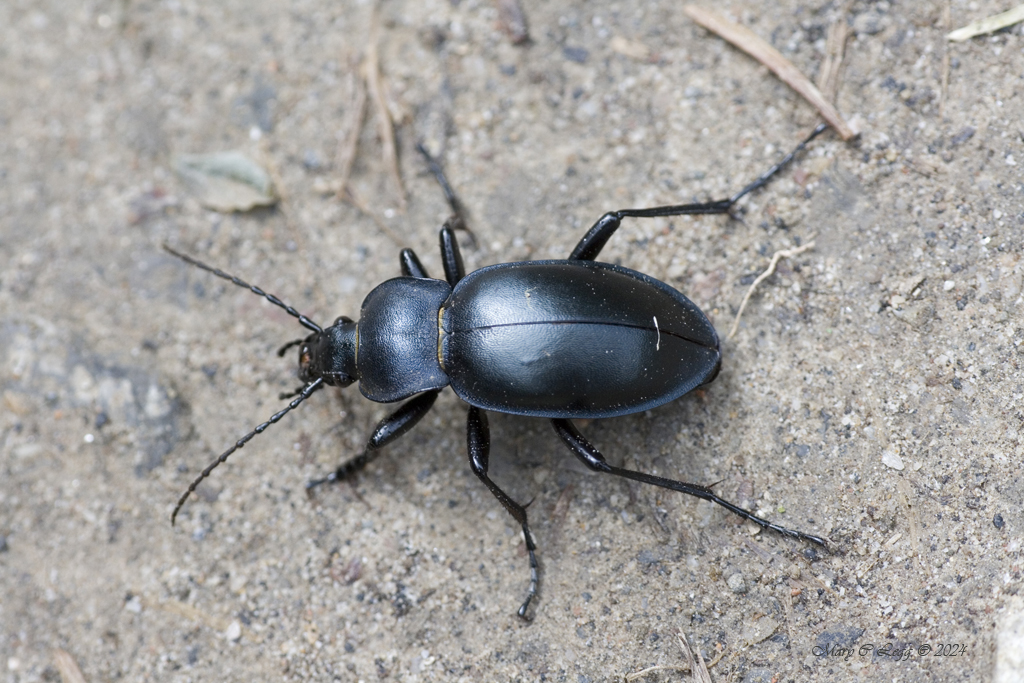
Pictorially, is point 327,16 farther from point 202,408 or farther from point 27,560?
point 27,560

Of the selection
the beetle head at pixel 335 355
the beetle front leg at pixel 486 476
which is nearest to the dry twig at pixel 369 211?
the beetle head at pixel 335 355

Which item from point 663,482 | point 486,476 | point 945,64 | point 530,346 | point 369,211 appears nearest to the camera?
point 530,346

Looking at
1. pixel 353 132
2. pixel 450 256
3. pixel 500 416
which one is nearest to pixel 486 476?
pixel 500 416

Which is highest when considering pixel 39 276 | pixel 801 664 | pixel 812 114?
pixel 812 114

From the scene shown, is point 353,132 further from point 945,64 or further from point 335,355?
point 945,64

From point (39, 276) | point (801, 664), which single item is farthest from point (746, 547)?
point (39, 276)
